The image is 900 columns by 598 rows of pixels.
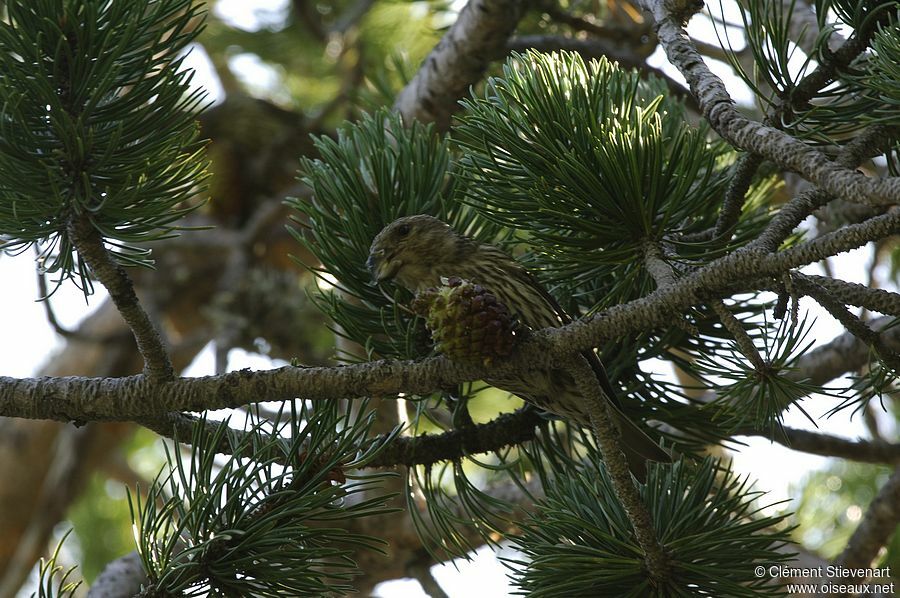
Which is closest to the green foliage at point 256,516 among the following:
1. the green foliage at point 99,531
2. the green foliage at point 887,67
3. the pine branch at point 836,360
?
the green foliage at point 887,67

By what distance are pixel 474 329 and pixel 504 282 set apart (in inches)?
24.6

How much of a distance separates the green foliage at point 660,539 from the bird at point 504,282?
0.15 metres

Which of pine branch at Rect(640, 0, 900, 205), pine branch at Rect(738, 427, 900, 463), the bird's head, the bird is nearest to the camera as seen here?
pine branch at Rect(640, 0, 900, 205)

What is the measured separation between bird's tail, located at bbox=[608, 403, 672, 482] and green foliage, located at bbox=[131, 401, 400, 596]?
0.48m

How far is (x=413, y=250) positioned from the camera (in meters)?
1.76

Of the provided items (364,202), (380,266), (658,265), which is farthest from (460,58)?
(658,265)

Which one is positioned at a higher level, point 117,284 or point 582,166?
point 582,166

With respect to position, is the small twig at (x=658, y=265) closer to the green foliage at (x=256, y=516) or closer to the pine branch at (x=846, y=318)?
the pine branch at (x=846, y=318)

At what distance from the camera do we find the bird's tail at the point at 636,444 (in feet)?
5.34

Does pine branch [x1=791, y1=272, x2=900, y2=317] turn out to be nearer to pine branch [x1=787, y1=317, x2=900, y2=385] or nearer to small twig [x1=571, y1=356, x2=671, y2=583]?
small twig [x1=571, y1=356, x2=671, y2=583]

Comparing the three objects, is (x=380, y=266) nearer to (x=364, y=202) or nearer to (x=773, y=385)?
(x=364, y=202)

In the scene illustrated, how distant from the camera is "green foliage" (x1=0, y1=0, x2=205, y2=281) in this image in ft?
3.96

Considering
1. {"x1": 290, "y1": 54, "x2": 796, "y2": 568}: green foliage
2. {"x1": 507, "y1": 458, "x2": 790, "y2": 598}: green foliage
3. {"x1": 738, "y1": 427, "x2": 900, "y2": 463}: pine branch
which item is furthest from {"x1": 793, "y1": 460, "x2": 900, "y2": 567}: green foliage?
{"x1": 507, "y1": 458, "x2": 790, "y2": 598}: green foliage

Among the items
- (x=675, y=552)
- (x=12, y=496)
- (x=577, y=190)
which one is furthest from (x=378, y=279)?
(x=12, y=496)
